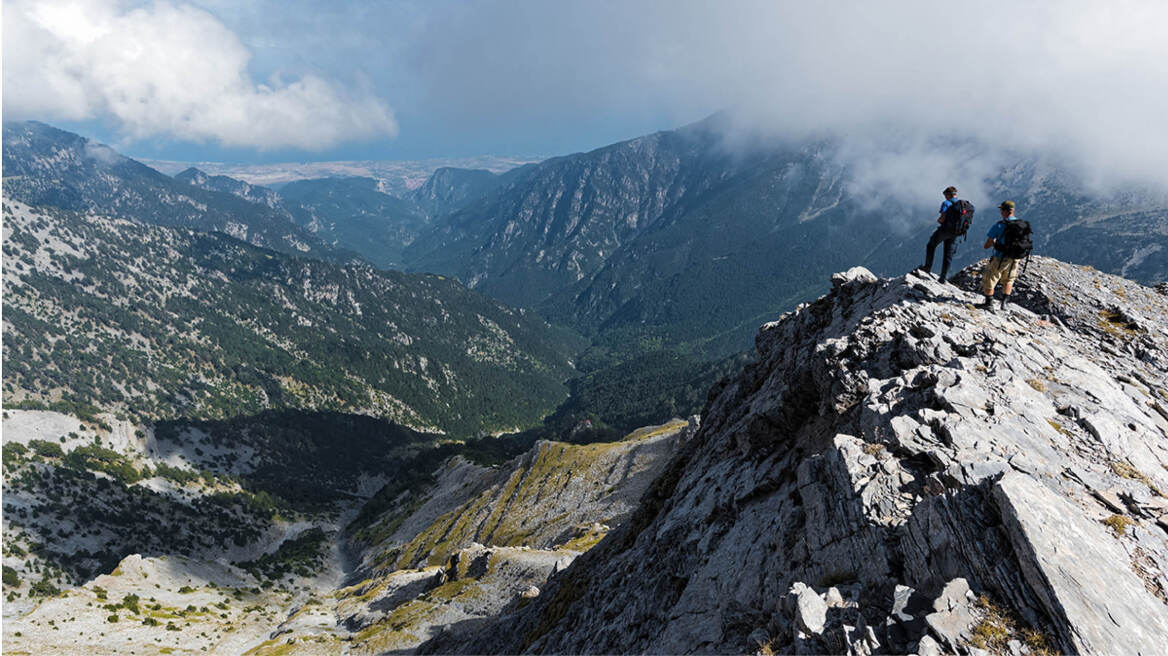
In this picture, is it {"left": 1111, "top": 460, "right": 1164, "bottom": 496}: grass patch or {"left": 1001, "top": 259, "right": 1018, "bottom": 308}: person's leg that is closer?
{"left": 1111, "top": 460, "right": 1164, "bottom": 496}: grass patch

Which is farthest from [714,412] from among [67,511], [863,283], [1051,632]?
[67,511]

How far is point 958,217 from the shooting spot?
90.5ft

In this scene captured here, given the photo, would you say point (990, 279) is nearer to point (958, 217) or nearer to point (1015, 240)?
point (1015, 240)

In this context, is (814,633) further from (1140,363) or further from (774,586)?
(1140,363)

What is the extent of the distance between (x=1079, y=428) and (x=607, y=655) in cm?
2115

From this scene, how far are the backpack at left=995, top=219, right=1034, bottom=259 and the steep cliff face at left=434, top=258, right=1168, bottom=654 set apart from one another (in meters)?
3.18

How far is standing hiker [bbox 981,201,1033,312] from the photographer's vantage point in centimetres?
2414

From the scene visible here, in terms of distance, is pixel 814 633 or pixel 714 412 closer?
pixel 814 633

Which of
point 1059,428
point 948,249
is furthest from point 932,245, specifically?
point 1059,428

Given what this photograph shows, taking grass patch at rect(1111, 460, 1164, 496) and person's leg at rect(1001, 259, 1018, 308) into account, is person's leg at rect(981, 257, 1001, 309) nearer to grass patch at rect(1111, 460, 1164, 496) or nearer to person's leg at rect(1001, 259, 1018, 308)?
person's leg at rect(1001, 259, 1018, 308)

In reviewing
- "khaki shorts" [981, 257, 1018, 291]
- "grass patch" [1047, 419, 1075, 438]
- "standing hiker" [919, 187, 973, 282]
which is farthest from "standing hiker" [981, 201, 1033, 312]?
"grass patch" [1047, 419, 1075, 438]

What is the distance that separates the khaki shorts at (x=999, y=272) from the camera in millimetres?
25172

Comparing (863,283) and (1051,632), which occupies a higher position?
(863,283)

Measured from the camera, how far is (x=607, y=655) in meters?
23.6
